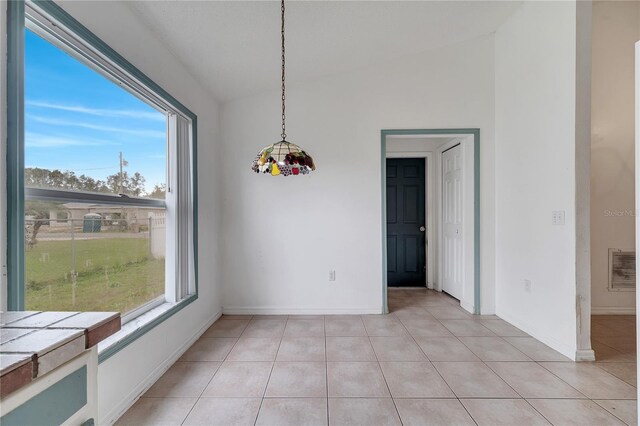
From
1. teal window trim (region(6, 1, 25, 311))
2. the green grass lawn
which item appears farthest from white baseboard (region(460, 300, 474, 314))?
teal window trim (region(6, 1, 25, 311))

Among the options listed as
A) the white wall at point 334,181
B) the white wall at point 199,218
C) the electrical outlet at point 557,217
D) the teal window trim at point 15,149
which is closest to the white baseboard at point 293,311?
the white wall at point 334,181

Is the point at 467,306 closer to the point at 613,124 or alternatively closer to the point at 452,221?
the point at 452,221

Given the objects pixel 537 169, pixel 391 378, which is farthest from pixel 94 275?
pixel 537 169

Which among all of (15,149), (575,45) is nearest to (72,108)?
(15,149)

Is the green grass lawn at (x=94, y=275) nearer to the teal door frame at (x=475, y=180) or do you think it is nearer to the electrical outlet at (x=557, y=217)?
the teal door frame at (x=475, y=180)

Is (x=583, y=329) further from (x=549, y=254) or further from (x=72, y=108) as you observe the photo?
(x=72, y=108)

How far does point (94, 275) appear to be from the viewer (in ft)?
5.69

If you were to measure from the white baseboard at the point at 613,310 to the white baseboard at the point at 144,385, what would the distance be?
4.25 metres

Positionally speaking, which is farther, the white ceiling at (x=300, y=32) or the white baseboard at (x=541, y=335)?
the white baseboard at (x=541, y=335)

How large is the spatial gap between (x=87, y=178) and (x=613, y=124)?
476 cm

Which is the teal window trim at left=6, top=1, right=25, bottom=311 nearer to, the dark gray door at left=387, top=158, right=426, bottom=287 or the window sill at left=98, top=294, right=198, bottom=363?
the window sill at left=98, top=294, right=198, bottom=363

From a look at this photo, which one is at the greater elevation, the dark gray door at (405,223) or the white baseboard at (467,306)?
the dark gray door at (405,223)

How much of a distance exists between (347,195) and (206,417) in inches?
92.9

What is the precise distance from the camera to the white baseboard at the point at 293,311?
331 centimetres
